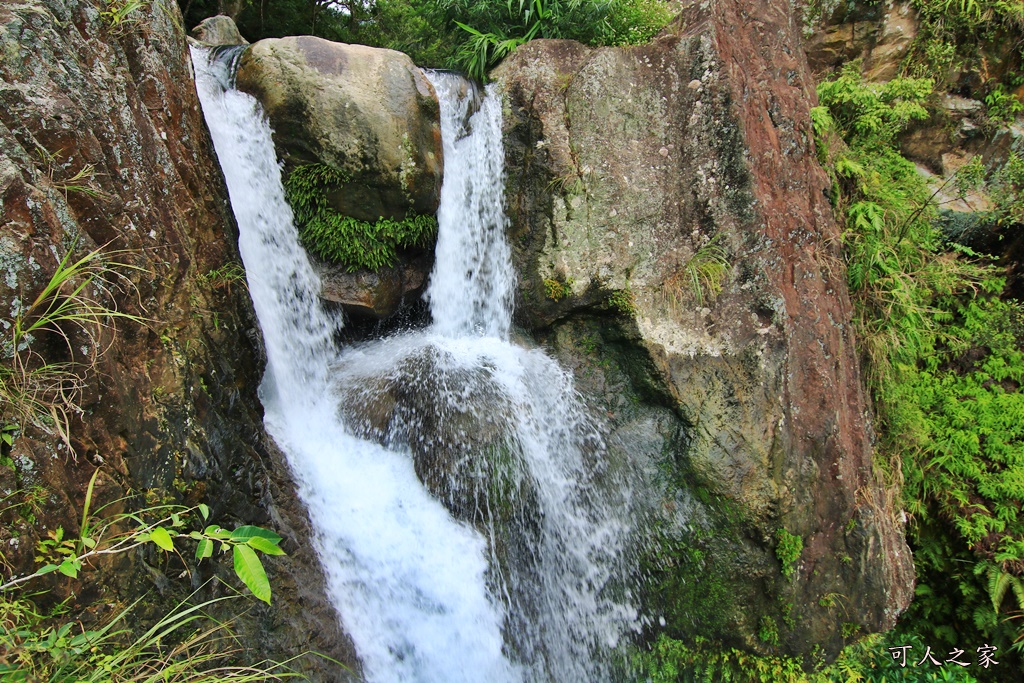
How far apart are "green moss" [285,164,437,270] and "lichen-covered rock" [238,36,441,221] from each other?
0.08 m

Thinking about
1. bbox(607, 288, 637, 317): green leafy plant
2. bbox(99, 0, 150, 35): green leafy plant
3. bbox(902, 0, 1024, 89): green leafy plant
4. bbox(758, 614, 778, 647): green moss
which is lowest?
bbox(758, 614, 778, 647): green moss

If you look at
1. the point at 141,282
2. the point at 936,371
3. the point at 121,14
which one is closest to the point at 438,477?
the point at 141,282

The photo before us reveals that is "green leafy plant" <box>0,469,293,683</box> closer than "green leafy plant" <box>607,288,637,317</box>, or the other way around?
"green leafy plant" <box>0,469,293,683</box>

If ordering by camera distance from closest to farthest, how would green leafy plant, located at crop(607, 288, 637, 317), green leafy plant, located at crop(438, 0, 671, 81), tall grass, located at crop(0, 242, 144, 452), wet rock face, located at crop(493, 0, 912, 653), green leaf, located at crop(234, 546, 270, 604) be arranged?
green leaf, located at crop(234, 546, 270, 604), tall grass, located at crop(0, 242, 144, 452), wet rock face, located at crop(493, 0, 912, 653), green leafy plant, located at crop(607, 288, 637, 317), green leafy plant, located at crop(438, 0, 671, 81)

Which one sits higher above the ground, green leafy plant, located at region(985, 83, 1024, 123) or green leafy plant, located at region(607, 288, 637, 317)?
green leafy plant, located at region(985, 83, 1024, 123)

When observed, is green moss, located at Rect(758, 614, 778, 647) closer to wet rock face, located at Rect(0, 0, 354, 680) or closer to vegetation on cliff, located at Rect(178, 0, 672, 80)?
wet rock face, located at Rect(0, 0, 354, 680)

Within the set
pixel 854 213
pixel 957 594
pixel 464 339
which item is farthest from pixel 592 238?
pixel 957 594

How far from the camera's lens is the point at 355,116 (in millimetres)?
4871

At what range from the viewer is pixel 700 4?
466 cm

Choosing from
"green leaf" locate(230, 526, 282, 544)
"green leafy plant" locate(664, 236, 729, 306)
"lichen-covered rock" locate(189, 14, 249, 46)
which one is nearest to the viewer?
"green leaf" locate(230, 526, 282, 544)

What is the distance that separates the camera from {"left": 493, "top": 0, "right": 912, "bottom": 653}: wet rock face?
12.6ft

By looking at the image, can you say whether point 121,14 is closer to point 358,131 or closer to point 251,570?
point 358,131

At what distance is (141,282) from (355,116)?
2.67 metres

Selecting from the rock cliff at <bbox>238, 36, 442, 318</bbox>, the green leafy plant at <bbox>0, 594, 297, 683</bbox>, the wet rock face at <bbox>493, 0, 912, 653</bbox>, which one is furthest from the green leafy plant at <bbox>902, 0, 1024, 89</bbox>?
the green leafy plant at <bbox>0, 594, 297, 683</bbox>
